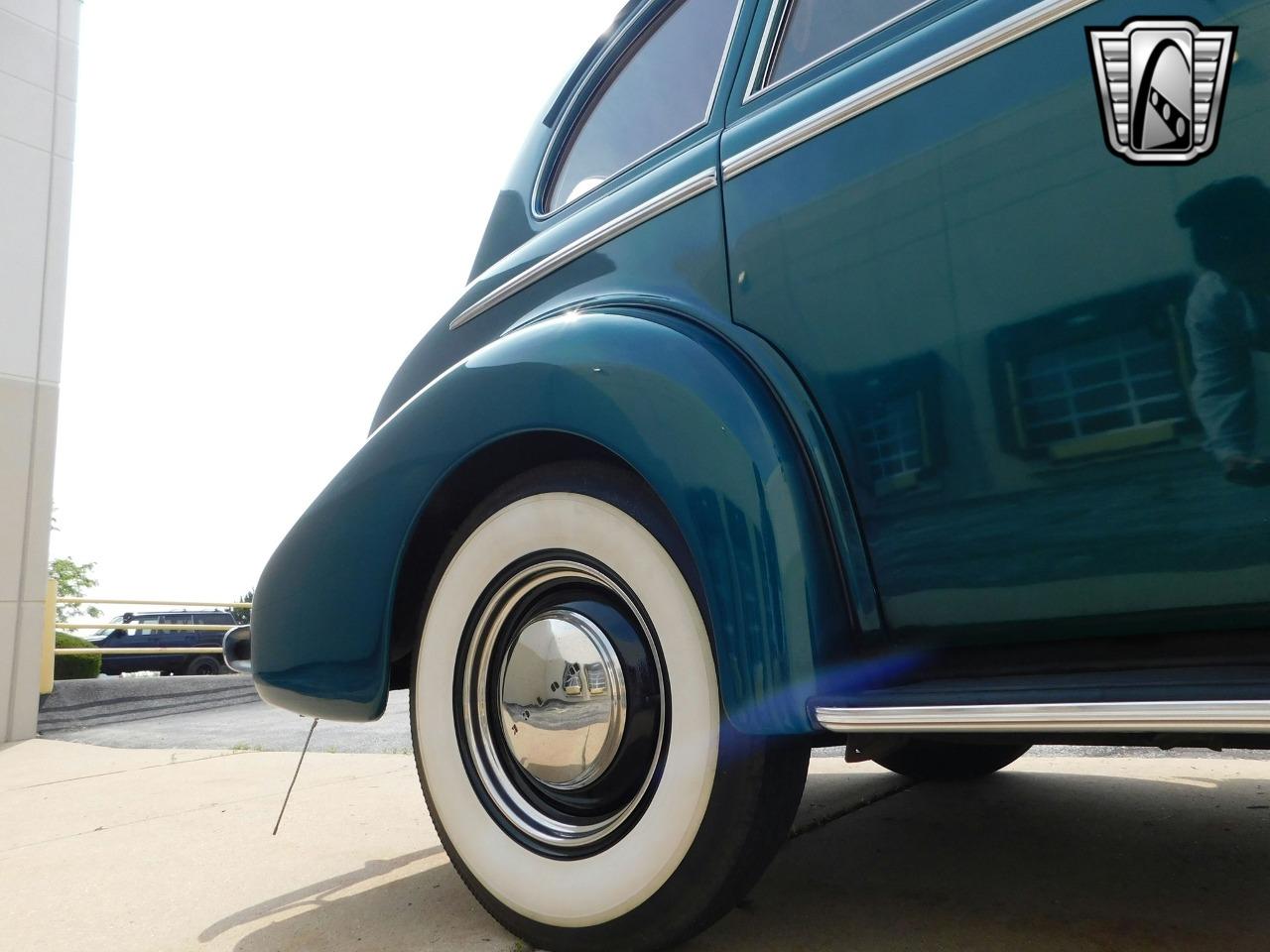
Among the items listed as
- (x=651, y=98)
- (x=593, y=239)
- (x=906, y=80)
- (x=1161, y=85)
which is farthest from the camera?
(x=651, y=98)

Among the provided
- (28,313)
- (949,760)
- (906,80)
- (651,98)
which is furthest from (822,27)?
(28,313)

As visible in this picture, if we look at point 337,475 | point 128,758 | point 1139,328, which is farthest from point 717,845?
point 128,758

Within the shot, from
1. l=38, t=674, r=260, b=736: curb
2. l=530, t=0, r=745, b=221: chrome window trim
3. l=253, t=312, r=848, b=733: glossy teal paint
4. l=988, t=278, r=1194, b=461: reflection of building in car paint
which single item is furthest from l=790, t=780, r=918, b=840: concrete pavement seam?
l=38, t=674, r=260, b=736: curb

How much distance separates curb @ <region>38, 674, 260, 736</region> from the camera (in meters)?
7.04

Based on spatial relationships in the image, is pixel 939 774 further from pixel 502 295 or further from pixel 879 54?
pixel 879 54

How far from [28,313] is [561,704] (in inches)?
252

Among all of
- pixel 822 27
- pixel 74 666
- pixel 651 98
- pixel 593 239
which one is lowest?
pixel 74 666

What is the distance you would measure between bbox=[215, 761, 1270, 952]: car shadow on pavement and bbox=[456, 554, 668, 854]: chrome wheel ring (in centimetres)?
23

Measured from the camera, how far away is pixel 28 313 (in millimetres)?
6160

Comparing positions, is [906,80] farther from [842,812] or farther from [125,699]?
[125,699]

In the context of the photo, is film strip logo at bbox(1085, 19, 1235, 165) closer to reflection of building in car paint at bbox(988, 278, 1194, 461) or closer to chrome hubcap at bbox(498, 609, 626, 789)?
reflection of building in car paint at bbox(988, 278, 1194, 461)

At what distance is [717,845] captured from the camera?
1.21m

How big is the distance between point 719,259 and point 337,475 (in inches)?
36.0

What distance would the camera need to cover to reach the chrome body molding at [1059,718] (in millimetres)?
824
